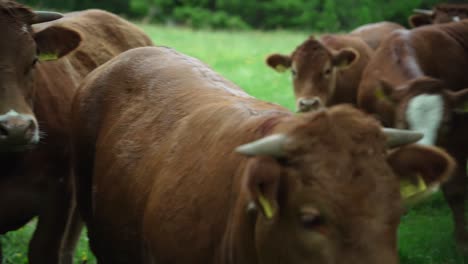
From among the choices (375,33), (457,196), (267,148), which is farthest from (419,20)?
(267,148)

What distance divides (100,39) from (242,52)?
17.5m

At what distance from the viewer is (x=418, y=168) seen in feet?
10.1

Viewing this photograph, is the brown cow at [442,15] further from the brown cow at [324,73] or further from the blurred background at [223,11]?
the blurred background at [223,11]

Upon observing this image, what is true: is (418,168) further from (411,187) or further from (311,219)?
(311,219)

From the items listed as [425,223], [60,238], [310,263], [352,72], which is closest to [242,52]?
[352,72]

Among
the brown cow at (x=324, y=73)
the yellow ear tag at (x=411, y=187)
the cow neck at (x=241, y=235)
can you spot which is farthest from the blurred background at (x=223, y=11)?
the yellow ear tag at (x=411, y=187)

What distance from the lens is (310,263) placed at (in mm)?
2871

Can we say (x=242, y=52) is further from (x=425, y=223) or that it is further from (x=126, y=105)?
(x=126, y=105)

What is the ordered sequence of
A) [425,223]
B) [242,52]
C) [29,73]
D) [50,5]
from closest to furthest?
[29,73]
[425,223]
[242,52]
[50,5]

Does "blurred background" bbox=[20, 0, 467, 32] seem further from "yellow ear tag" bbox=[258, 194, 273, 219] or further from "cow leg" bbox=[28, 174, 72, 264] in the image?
"yellow ear tag" bbox=[258, 194, 273, 219]

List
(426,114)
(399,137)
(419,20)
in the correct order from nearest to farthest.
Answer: (399,137) < (426,114) < (419,20)

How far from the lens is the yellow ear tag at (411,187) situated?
3.07m

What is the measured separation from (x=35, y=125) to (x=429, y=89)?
348 cm

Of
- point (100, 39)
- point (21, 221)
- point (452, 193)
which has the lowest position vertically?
point (452, 193)
